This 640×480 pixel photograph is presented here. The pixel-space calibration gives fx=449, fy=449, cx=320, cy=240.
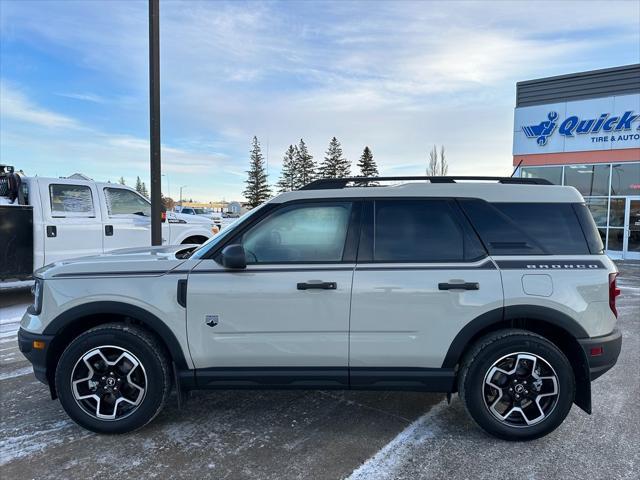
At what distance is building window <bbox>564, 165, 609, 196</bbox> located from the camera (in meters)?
15.4

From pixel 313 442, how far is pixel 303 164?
65.4 metres

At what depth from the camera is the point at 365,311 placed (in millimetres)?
3176

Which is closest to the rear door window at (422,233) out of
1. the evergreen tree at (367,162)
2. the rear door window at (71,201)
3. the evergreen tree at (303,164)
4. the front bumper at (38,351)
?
the front bumper at (38,351)

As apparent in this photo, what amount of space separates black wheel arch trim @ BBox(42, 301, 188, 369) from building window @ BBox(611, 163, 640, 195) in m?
16.5

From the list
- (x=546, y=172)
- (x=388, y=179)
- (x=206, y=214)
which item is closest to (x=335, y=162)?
(x=206, y=214)

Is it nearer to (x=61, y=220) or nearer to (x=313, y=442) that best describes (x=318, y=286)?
(x=313, y=442)

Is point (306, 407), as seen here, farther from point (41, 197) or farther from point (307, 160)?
point (307, 160)

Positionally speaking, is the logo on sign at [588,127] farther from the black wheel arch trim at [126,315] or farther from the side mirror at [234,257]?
the black wheel arch trim at [126,315]

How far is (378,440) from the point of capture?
3244 millimetres

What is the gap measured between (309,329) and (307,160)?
6535 cm

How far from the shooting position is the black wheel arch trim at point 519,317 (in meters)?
3.17

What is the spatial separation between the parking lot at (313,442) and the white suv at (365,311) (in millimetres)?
225

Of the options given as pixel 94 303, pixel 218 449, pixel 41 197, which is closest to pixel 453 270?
pixel 218 449

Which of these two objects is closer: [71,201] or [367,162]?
[71,201]
